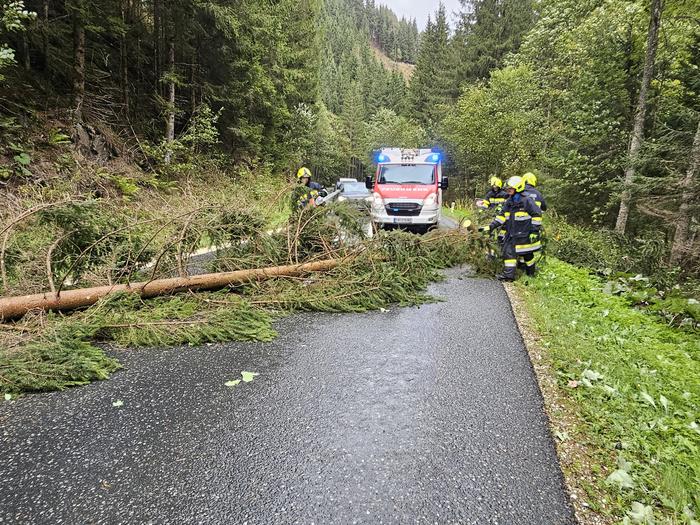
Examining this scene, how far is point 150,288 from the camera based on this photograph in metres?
4.48

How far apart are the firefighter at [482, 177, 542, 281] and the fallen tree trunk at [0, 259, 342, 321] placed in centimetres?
331

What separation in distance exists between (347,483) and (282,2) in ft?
79.3

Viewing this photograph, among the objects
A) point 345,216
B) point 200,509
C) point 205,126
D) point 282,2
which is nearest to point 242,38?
point 205,126

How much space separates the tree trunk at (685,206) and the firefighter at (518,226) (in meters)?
3.17

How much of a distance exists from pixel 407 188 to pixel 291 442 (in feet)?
Result: 30.1

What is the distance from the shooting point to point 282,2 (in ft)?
66.3

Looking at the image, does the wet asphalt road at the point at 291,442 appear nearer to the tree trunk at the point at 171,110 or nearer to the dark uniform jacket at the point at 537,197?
the dark uniform jacket at the point at 537,197

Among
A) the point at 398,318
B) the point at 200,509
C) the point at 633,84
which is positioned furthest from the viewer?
the point at 633,84

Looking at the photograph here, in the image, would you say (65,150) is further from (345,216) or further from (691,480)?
(691,480)

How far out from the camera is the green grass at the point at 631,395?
6.63 feet

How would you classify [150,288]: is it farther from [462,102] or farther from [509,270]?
[462,102]

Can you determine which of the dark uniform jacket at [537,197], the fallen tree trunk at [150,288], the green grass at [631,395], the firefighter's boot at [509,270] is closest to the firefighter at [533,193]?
Answer: the dark uniform jacket at [537,197]

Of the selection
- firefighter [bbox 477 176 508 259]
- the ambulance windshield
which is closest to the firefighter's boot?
firefighter [bbox 477 176 508 259]

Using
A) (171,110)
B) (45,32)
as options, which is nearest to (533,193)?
(171,110)
